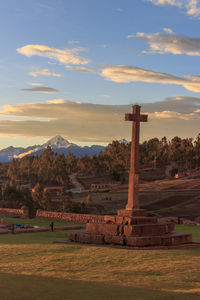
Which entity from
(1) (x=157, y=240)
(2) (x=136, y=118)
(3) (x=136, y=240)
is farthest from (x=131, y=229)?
(2) (x=136, y=118)

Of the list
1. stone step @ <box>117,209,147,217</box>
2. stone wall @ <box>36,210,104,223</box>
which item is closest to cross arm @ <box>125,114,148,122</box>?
stone step @ <box>117,209,147,217</box>

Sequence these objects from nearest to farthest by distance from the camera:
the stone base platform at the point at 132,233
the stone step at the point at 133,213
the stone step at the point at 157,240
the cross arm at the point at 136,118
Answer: the stone step at the point at 157,240 → the stone base platform at the point at 132,233 → the stone step at the point at 133,213 → the cross arm at the point at 136,118

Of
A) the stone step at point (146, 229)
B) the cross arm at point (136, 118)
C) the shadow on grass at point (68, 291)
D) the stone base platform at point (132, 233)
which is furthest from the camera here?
the cross arm at point (136, 118)

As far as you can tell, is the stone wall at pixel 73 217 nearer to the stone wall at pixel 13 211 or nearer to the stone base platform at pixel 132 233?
the stone wall at pixel 13 211

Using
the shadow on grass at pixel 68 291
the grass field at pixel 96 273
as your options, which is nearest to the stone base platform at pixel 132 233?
the grass field at pixel 96 273

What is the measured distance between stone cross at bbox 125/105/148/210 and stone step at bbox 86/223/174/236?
1270 mm

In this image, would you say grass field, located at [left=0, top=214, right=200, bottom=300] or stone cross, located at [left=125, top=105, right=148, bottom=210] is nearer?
grass field, located at [left=0, top=214, right=200, bottom=300]

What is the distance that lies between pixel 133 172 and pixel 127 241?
3497 mm

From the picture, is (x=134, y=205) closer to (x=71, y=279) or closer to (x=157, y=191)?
(x=71, y=279)

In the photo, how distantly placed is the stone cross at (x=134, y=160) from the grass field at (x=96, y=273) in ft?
10.5

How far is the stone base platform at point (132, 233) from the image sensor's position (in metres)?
16.5

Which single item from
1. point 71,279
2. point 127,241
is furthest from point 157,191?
point 71,279

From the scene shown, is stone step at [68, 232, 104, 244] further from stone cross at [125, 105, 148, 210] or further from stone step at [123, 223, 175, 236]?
stone cross at [125, 105, 148, 210]

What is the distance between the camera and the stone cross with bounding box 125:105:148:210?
721 inches
